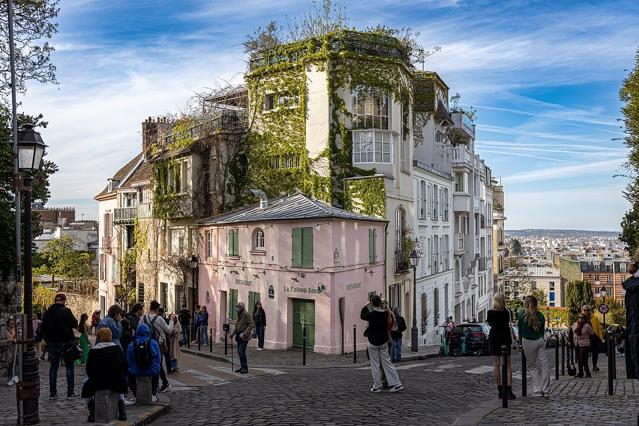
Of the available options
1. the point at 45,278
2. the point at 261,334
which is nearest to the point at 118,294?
the point at 45,278

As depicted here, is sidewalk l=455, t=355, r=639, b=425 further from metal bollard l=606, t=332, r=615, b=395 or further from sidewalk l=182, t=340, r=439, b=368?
sidewalk l=182, t=340, r=439, b=368

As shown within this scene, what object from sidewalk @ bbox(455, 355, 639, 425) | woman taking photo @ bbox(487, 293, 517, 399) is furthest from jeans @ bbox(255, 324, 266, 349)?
woman taking photo @ bbox(487, 293, 517, 399)

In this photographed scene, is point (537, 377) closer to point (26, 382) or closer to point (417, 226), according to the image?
point (26, 382)

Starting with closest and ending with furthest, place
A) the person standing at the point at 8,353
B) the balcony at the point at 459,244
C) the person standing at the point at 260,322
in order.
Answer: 1. the person standing at the point at 8,353
2. the person standing at the point at 260,322
3. the balcony at the point at 459,244

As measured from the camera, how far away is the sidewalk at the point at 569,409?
29.8 feet

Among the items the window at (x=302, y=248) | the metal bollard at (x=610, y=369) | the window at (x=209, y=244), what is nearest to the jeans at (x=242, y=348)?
the metal bollard at (x=610, y=369)

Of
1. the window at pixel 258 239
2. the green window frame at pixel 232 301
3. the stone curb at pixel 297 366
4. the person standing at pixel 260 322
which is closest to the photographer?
the stone curb at pixel 297 366

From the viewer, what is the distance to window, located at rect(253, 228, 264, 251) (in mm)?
28422

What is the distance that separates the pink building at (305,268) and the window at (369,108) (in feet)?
16.5

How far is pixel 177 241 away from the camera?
3900 centimetres

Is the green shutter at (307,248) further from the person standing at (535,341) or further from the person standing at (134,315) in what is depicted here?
the person standing at (535,341)

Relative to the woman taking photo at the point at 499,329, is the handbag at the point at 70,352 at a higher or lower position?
lower

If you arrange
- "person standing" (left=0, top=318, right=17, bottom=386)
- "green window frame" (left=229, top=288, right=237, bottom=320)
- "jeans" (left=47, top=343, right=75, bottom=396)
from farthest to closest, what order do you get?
1. "green window frame" (left=229, top=288, right=237, bottom=320)
2. "person standing" (left=0, top=318, right=17, bottom=386)
3. "jeans" (left=47, top=343, right=75, bottom=396)

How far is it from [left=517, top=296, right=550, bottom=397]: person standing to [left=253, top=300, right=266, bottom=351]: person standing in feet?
46.2
